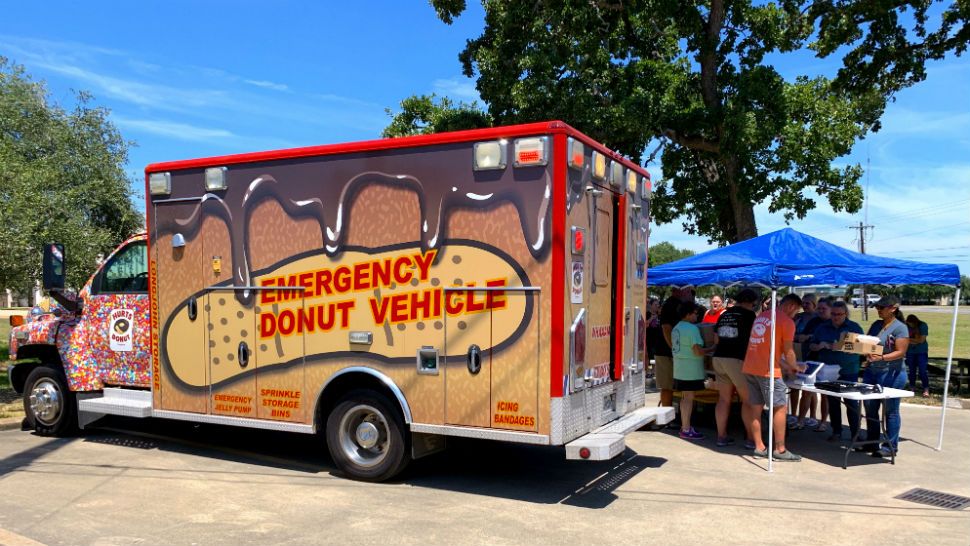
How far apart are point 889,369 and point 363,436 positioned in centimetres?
533

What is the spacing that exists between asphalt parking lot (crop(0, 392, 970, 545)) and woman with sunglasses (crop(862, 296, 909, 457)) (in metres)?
0.33

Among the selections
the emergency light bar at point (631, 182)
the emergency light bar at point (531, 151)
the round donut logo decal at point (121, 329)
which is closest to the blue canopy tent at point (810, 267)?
the emergency light bar at point (631, 182)

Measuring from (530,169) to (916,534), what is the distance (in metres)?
3.72

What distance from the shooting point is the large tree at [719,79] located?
13.6m

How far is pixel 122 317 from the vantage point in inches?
297

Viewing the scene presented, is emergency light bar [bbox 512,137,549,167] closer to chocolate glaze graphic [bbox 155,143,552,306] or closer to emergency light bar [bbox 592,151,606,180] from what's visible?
chocolate glaze graphic [bbox 155,143,552,306]

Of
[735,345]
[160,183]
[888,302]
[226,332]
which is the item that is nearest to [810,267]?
[888,302]

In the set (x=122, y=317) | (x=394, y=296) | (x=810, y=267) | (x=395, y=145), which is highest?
(x=395, y=145)

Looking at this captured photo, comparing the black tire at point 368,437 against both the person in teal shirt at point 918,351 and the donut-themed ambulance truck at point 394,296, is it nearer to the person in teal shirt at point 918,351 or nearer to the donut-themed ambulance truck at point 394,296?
the donut-themed ambulance truck at point 394,296

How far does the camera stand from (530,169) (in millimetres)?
5461

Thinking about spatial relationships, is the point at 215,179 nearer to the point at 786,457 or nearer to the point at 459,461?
the point at 459,461

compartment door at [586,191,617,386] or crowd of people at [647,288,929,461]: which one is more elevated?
compartment door at [586,191,617,386]

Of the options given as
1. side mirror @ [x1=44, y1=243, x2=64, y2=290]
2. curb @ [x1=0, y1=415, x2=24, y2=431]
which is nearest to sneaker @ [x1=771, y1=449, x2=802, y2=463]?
side mirror @ [x1=44, y1=243, x2=64, y2=290]

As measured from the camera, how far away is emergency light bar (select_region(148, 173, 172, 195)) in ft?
23.0
